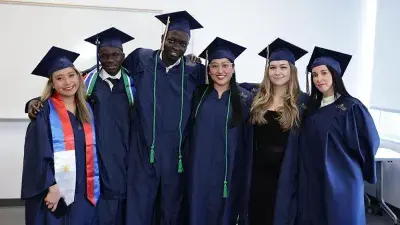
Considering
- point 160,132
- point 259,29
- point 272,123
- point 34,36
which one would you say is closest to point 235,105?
point 272,123

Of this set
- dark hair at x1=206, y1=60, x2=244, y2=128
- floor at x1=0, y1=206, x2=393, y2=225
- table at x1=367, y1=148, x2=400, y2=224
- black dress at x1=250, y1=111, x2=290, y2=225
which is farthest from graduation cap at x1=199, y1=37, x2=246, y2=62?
floor at x1=0, y1=206, x2=393, y2=225

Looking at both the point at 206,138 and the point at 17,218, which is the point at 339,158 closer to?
the point at 206,138

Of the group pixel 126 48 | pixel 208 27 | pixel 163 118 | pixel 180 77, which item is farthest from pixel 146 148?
pixel 208 27

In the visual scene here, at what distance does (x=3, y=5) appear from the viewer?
3484 mm

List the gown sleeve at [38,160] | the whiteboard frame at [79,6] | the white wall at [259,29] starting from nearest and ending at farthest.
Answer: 1. the gown sleeve at [38,160]
2. the whiteboard frame at [79,6]
3. the white wall at [259,29]

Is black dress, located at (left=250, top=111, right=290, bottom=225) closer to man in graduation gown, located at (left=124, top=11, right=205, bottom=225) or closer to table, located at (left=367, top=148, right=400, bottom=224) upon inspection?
man in graduation gown, located at (left=124, top=11, right=205, bottom=225)

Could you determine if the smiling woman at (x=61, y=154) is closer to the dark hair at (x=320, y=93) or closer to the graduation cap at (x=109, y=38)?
the graduation cap at (x=109, y=38)

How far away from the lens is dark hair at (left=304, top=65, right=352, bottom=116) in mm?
2049

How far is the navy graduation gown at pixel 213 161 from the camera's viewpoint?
2.15 metres

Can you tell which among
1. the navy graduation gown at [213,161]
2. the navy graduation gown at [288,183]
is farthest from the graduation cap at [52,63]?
the navy graduation gown at [288,183]

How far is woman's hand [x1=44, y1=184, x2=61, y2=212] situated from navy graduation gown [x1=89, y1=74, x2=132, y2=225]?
31 cm

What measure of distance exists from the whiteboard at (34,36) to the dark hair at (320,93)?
93.8 inches

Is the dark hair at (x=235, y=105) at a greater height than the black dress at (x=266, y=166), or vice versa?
the dark hair at (x=235, y=105)

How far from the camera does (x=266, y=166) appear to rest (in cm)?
213
